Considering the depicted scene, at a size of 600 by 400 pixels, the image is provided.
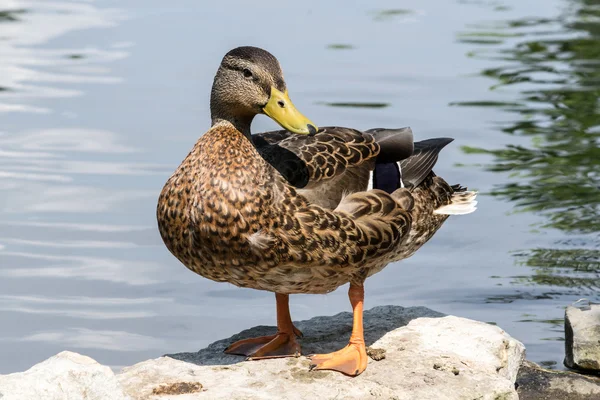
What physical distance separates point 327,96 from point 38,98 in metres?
2.80

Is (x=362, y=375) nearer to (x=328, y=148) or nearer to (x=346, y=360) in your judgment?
(x=346, y=360)

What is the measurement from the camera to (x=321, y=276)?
5.76 meters

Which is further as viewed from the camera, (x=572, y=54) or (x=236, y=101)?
(x=572, y=54)

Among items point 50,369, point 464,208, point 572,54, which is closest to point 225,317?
point 464,208

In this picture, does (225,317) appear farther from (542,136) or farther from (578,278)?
(542,136)

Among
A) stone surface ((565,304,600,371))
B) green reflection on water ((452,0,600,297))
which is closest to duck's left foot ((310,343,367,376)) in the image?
stone surface ((565,304,600,371))

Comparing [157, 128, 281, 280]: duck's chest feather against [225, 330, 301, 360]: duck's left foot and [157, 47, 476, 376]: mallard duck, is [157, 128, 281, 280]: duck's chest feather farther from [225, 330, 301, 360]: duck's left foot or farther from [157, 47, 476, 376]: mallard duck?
[225, 330, 301, 360]: duck's left foot

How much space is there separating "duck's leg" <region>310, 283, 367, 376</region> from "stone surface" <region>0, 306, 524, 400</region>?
4cm

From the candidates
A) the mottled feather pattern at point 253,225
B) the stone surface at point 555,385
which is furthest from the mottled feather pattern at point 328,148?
the stone surface at point 555,385

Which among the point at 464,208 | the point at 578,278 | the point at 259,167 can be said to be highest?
the point at 259,167

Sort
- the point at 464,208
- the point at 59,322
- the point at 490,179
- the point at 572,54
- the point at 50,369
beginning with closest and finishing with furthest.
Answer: the point at 50,369 → the point at 464,208 → the point at 59,322 → the point at 490,179 → the point at 572,54

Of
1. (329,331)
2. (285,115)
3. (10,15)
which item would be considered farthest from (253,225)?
(10,15)

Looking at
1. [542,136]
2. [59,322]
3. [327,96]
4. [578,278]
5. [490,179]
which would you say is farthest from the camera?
[327,96]

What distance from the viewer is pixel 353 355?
5824mm
